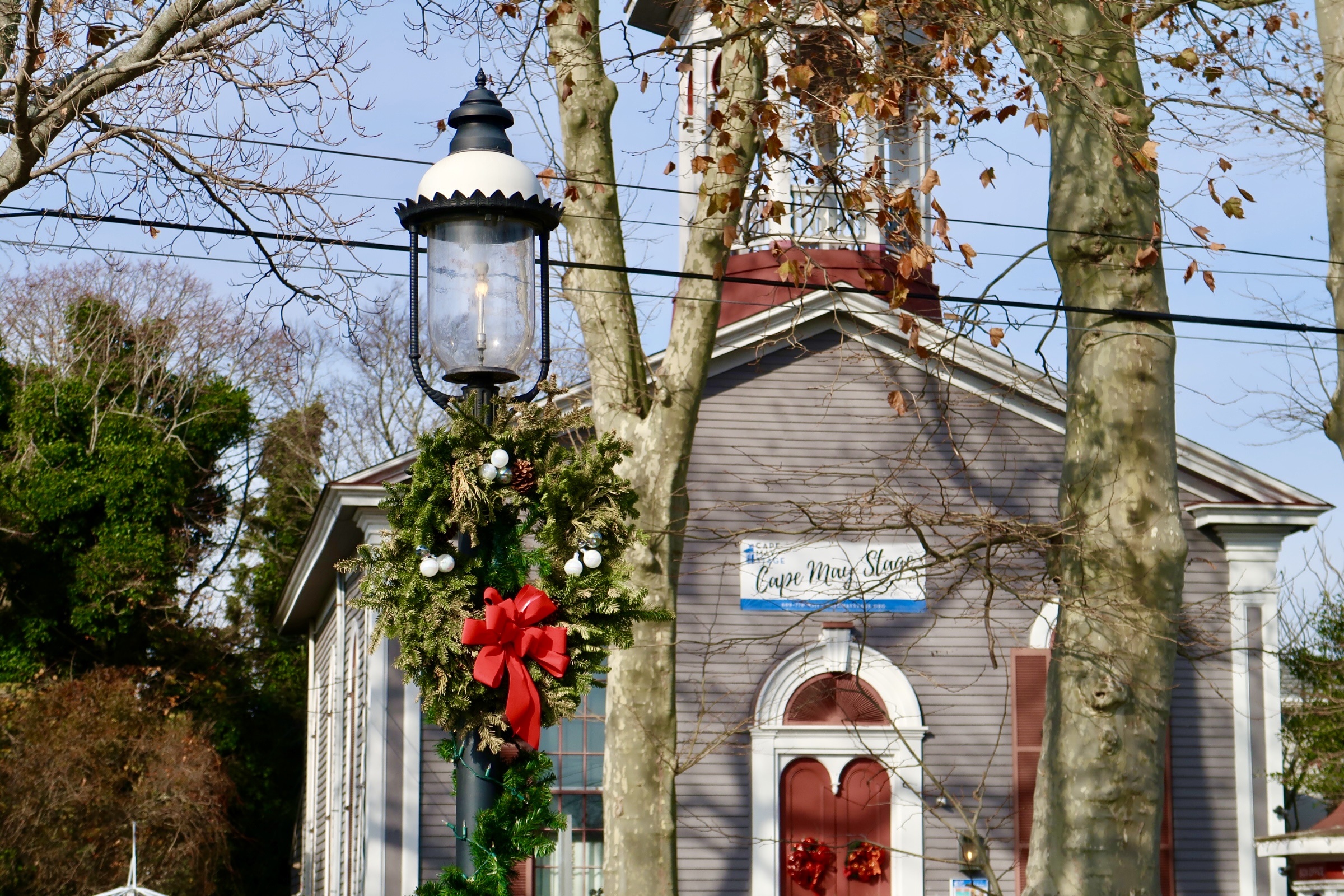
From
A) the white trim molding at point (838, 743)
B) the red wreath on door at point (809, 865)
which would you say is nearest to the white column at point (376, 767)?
the white trim molding at point (838, 743)

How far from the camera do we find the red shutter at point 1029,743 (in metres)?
15.4

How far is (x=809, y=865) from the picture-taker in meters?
14.8

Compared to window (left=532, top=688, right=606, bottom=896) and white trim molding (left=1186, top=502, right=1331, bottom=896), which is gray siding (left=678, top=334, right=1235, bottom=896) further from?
window (left=532, top=688, right=606, bottom=896)

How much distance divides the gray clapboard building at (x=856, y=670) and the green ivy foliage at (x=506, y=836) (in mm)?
9540

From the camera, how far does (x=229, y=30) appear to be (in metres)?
8.77

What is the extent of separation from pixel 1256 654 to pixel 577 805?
7080 mm

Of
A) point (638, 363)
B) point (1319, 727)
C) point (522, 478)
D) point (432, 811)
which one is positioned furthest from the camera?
point (1319, 727)

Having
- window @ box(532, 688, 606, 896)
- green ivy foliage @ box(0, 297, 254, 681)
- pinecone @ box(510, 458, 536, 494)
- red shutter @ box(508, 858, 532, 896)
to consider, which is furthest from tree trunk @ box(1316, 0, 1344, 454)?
green ivy foliage @ box(0, 297, 254, 681)

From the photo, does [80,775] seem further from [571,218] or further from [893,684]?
[571,218]

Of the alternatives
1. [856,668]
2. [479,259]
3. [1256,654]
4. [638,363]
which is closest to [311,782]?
[856,668]

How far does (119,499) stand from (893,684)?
16219mm

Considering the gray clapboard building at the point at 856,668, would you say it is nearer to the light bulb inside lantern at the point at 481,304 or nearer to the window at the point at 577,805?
the window at the point at 577,805

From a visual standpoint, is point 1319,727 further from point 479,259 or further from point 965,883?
point 479,259

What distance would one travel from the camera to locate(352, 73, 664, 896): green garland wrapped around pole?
4609 mm
